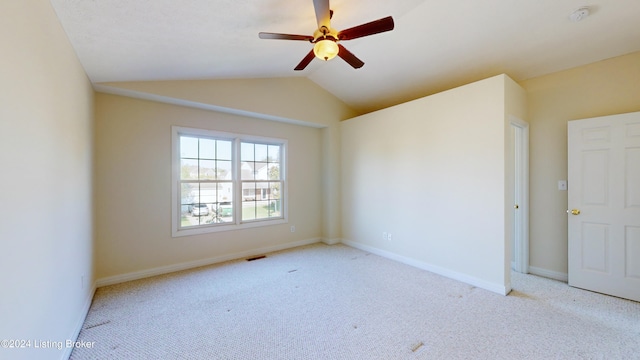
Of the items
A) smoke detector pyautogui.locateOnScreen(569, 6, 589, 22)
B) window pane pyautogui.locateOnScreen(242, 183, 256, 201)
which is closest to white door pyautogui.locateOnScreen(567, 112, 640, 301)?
smoke detector pyautogui.locateOnScreen(569, 6, 589, 22)

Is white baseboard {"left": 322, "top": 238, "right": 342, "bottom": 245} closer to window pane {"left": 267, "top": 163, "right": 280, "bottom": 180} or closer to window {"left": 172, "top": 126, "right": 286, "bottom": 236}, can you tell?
window {"left": 172, "top": 126, "right": 286, "bottom": 236}

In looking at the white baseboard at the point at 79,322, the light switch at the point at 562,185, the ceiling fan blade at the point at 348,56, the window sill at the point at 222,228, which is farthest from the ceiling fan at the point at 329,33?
the light switch at the point at 562,185

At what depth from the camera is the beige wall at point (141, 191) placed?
130 inches

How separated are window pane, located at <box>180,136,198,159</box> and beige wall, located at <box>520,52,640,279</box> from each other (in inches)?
196

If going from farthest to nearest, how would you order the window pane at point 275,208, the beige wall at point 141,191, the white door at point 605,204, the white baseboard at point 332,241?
the white baseboard at point 332,241
the window pane at point 275,208
the beige wall at point 141,191
the white door at point 605,204

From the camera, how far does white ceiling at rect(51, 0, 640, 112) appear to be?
2.02m

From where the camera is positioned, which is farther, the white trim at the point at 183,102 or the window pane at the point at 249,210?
the window pane at the point at 249,210

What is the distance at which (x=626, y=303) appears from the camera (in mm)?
2748

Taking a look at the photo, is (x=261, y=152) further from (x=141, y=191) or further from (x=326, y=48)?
(x=326, y=48)

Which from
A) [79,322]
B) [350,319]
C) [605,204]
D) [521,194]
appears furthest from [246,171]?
[605,204]

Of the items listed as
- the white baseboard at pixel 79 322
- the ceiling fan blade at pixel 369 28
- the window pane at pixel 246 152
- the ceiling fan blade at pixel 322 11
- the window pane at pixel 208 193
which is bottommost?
the white baseboard at pixel 79 322

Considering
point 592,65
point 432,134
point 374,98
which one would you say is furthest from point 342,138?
point 592,65

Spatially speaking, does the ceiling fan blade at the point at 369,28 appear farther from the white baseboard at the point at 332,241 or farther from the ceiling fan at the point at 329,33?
the white baseboard at the point at 332,241

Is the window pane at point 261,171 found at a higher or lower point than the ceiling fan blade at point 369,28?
lower
